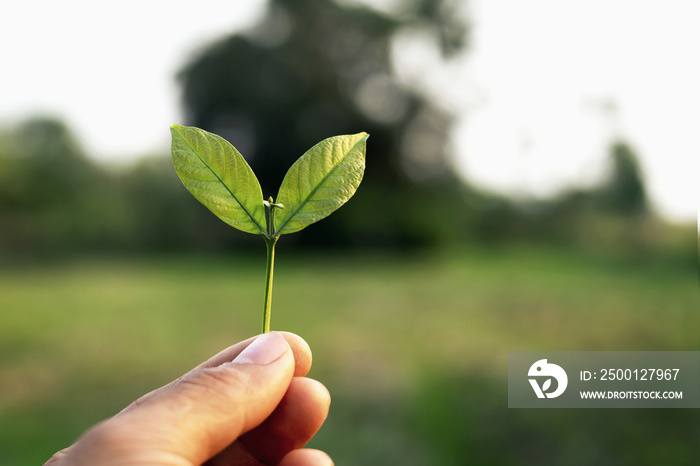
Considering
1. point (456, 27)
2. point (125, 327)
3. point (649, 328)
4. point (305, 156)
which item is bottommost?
point (125, 327)

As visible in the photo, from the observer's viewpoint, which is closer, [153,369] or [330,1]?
[153,369]

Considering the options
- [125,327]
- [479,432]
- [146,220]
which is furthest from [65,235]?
[479,432]

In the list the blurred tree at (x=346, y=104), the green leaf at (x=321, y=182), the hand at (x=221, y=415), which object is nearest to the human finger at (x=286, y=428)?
the hand at (x=221, y=415)

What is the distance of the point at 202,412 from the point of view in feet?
3.87

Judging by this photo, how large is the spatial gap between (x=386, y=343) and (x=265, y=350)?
6.91 meters

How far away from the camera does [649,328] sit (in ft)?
26.5

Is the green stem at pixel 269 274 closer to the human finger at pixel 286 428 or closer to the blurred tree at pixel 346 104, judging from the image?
the human finger at pixel 286 428

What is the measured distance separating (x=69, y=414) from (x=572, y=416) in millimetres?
4960

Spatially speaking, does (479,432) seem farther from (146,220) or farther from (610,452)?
(146,220)

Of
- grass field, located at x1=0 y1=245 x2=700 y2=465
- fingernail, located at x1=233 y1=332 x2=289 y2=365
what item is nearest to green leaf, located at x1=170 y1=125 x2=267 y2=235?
fingernail, located at x1=233 y1=332 x2=289 y2=365

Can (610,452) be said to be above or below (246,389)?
below

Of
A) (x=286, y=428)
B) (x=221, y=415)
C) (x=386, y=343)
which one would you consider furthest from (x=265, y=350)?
(x=386, y=343)

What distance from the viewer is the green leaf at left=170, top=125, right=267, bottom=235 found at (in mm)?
1260

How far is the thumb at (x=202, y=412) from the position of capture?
1.09 meters
